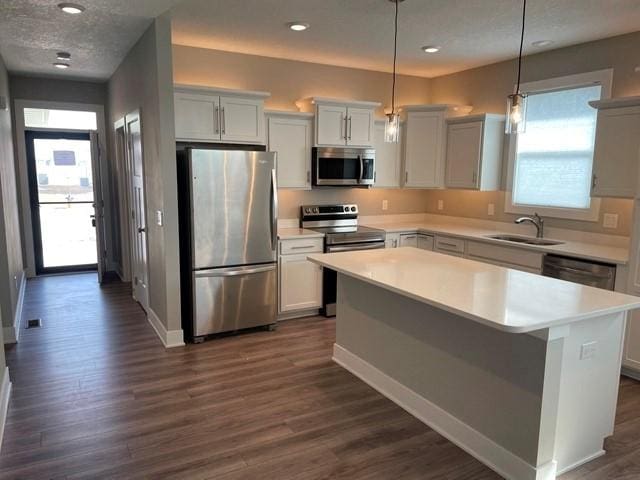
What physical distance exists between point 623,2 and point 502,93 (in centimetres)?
182

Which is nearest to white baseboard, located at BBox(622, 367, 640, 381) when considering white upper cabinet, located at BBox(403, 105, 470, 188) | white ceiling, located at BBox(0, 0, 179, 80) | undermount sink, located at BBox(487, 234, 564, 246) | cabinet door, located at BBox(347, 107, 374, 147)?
undermount sink, located at BBox(487, 234, 564, 246)

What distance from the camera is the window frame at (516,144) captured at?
4.01 metres

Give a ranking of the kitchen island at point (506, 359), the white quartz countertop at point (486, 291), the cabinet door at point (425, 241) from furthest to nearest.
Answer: the cabinet door at point (425, 241)
the kitchen island at point (506, 359)
the white quartz countertop at point (486, 291)

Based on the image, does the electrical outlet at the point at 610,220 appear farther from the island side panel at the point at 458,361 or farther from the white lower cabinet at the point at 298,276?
the white lower cabinet at the point at 298,276

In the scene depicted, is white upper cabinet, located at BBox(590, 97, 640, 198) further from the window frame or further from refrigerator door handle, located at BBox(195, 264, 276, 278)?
refrigerator door handle, located at BBox(195, 264, 276, 278)

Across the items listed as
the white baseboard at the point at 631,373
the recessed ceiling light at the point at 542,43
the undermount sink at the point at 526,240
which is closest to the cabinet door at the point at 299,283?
the undermount sink at the point at 526,240

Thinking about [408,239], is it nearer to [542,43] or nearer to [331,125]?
[331,125]

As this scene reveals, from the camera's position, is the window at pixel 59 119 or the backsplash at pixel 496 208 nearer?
the backsplash at pixel 496 208

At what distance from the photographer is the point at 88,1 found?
317cm

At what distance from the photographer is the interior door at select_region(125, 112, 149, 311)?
14.9ft

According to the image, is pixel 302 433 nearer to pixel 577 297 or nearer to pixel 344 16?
pixel 577 297

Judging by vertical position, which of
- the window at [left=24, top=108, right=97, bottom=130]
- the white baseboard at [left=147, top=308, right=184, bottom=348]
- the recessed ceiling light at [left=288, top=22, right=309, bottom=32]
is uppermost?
the recessed ceiling light at [left=288, top=22, right=309, bottom=32]

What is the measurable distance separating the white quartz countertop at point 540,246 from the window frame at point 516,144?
270mm

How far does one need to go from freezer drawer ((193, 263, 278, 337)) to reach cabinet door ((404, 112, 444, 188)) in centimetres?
217
